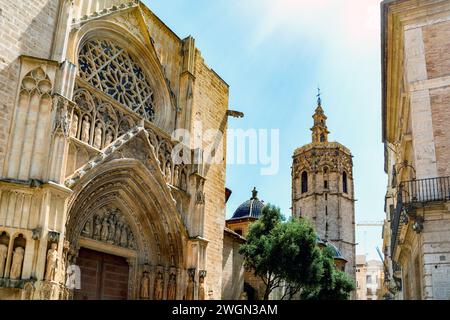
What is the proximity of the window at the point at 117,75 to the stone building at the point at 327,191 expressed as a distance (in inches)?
1528

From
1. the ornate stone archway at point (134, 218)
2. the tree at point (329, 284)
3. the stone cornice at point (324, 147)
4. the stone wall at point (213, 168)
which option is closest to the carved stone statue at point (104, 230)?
the ornate stone archway at point (134, 218)

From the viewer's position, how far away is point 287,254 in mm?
18047

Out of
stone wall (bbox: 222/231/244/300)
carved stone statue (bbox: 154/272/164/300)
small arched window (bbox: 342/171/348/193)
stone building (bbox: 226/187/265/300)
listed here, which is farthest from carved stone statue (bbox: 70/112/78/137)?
small arched window (bbox: 342/171/348/193)

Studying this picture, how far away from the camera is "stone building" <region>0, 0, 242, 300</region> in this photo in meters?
10.1

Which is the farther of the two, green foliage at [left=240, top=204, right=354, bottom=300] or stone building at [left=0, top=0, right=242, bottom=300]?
green foliage at [left=240, top=204, right=354, bottom=300]

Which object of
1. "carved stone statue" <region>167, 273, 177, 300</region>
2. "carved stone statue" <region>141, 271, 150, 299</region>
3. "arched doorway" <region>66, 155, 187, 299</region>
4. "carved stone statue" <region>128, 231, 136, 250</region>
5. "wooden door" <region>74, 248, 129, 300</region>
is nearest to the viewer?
"arched doorway" <region>66, 155, 187, 299</region>

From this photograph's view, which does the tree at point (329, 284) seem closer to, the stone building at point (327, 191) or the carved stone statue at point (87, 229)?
the carved stone statue at point (87, 229)

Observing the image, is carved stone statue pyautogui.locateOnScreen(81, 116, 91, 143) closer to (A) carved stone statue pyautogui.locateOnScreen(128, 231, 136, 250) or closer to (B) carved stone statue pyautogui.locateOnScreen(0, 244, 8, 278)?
(A) carved stone statue pyautogui.locateOnScreen(128, 231, 136, 250)

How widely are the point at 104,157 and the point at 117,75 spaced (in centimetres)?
305

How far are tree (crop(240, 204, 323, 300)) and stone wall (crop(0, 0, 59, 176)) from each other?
35.0 ft

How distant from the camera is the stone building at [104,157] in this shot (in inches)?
399
